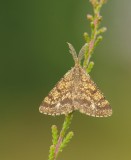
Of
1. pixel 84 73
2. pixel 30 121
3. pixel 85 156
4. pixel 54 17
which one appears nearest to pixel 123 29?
→ pixel 54 17

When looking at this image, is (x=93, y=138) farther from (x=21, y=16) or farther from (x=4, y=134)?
(x=21, y=16)

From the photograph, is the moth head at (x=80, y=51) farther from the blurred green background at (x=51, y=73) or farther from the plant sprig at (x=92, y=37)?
the blurred green background at (x=51, y=73)

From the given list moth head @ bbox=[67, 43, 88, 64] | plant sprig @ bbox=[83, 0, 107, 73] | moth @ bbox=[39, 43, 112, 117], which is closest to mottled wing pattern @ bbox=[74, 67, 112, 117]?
moth @ bbox=[39, 43, 112, 117]

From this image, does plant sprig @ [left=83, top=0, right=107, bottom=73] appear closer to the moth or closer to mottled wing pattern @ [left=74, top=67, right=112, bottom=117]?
the moth

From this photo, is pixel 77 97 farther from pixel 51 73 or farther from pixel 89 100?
pixel 51 73

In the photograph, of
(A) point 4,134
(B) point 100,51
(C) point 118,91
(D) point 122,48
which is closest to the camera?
(A) point 4,134

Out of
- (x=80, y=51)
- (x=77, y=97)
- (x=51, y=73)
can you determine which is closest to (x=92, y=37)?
(x=80, y=51)

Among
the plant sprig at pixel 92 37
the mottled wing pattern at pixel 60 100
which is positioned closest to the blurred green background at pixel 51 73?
the mottled wing pattern at pixel 60 100
